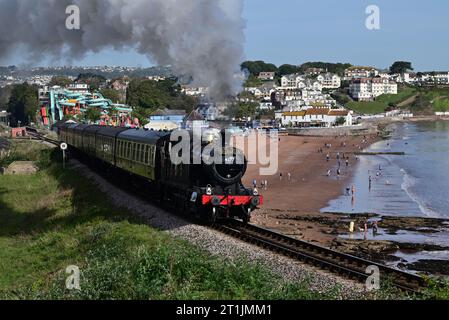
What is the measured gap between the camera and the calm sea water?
4303 centimetres

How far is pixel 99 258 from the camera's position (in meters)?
18.1

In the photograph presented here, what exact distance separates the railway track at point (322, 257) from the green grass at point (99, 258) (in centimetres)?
206

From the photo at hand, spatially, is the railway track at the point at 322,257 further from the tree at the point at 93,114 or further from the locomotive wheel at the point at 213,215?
the tree at the point at 93,114

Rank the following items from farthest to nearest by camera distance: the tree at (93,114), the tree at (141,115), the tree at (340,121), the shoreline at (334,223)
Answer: the tree at (340,121) → the tree at (141,115) → the tree at (93,114) → the shoreline at (334,223)

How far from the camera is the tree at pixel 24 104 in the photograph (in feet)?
466

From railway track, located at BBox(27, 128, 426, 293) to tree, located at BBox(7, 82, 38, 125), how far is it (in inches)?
4980

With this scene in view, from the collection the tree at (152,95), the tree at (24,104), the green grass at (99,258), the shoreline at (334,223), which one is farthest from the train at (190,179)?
the tree at (24,104)

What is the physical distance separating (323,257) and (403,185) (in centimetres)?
3998

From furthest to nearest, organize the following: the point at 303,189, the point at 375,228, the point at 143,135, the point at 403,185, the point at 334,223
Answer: the point at 403,185 < the point at 303,189 < the point at 334,223 < the point at 375,228 < the point at 143,135

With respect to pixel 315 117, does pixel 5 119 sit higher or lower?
lower

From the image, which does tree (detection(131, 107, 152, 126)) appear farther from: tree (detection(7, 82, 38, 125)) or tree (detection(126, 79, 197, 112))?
tree (detection(7, 82, 38, 125))

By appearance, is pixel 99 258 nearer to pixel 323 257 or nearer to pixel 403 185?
pixel 323 257

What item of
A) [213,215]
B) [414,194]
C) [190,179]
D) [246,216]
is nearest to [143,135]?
[190,179]

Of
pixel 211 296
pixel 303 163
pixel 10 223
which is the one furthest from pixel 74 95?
pixel 211 296
